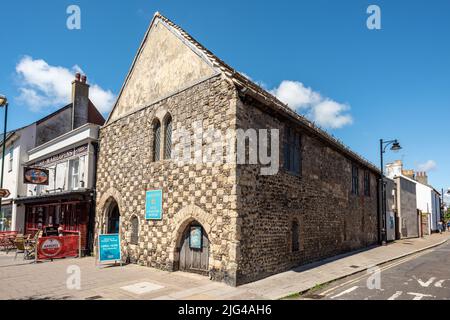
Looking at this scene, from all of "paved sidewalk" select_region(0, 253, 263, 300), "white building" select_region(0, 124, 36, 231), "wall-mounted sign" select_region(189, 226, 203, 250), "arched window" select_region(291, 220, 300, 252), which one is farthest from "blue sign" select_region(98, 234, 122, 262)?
"white building" select_region(0, 124, 36, 231)

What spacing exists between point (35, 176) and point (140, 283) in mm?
10616

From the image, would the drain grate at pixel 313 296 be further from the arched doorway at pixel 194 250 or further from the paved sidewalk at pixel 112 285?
the arched doorway at pixel 194 250

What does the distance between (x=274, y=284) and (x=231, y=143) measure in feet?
13.3

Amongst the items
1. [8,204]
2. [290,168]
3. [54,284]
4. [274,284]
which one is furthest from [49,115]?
[274,284]

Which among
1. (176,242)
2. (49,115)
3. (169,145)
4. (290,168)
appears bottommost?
(176,242)

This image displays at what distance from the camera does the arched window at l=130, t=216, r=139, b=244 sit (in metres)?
12.8

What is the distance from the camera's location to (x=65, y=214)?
17.0 m

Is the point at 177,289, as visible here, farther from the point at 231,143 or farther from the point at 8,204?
the point at 8,204

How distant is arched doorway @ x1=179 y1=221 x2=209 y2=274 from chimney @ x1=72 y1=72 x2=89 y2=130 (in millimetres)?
15317

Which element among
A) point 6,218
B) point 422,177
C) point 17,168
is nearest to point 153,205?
point 17,168

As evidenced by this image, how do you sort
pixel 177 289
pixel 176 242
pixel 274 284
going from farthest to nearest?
1. pixel 176 242
2. pixel 274 284
3. pixel 177 289

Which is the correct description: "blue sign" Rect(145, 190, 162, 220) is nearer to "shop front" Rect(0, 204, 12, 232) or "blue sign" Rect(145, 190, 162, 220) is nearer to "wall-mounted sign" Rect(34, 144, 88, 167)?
"wall-mounted sign" Rect(34, 144, 88, 167)

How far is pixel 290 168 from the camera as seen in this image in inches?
490

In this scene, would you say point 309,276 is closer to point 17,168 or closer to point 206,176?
point 206,176
